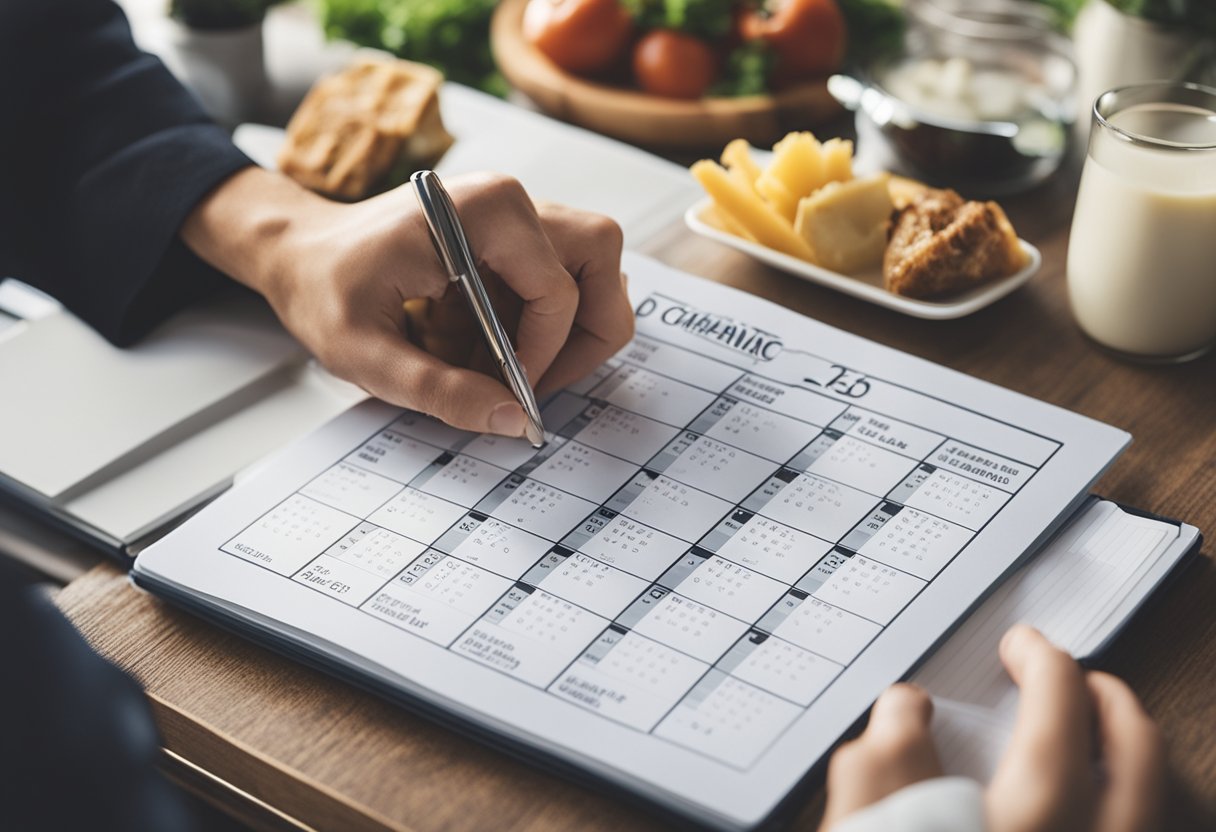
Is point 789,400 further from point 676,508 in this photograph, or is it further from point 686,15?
point 686,15

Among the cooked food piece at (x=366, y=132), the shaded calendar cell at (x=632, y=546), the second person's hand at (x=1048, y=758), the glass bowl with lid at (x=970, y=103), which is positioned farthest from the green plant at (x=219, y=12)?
the second person's hand at (x=1048, y=758)

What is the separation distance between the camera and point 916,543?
73 cm

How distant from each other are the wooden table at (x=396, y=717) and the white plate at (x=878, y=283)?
124mm

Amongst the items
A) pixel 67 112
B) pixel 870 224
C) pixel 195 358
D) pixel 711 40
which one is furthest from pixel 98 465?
pixel 711 40

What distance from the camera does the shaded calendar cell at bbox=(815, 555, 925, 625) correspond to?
68 centimetres

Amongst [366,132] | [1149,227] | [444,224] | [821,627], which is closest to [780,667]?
[821,627]

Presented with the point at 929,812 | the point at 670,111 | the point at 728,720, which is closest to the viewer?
the point at 929,812

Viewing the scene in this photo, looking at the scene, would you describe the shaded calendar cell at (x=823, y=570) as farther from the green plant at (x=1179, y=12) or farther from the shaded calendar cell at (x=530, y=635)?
the green plant at (x=1179, y=12)

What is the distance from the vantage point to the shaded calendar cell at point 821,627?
662 mm

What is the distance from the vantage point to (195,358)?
37.3 inches

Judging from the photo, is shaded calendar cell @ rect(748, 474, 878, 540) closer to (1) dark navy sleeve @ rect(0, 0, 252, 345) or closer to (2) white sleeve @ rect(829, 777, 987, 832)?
(2) white sleeve @ rect(829, 777, 987, 832)

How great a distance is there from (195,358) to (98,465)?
14 cm

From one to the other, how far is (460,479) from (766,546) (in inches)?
8.3

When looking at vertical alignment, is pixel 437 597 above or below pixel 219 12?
below
